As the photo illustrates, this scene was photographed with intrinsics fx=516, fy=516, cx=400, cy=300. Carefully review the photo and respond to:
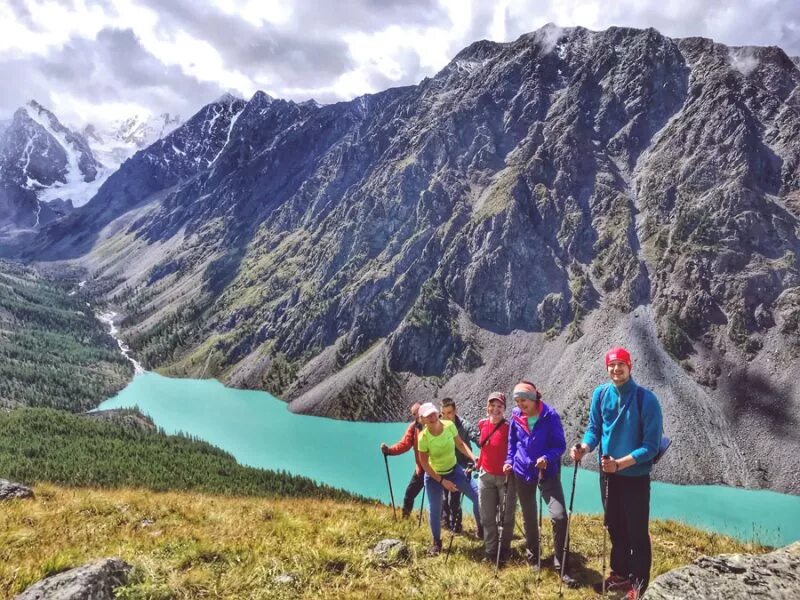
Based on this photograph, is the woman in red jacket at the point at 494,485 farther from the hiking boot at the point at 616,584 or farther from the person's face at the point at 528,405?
the hiking boot at the point at 616,584

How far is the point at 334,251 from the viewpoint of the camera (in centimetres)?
17075

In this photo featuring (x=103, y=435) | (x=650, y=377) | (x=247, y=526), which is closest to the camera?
(x=247, y=526)

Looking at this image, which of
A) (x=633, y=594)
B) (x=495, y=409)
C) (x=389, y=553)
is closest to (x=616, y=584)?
(x=633, y=594)

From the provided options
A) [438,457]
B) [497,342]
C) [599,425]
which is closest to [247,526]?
[438,457]

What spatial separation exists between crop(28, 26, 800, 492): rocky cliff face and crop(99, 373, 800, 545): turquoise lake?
15.1 feet

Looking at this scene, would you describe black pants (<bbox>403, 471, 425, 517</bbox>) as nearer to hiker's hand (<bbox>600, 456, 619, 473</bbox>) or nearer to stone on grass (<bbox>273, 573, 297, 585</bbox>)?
stone on grass (<bbox>273, 573, 297, 585</bbox>)

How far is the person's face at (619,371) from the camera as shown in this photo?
9.60 meters

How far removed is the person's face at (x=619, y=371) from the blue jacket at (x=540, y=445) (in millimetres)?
1777

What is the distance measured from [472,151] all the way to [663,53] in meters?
59.2

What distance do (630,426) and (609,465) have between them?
88 cm

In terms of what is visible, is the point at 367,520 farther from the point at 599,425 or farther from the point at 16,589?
the point at 16,589

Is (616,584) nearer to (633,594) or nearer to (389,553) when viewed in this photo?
(633,594)

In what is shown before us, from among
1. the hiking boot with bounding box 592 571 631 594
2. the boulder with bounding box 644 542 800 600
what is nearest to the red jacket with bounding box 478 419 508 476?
the hiking boot with bounding box 592 571 631 594

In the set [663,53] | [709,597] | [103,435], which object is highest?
[663,53]
